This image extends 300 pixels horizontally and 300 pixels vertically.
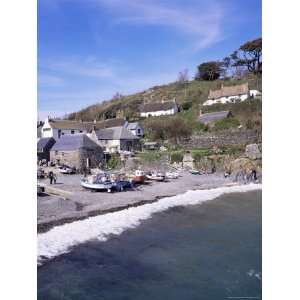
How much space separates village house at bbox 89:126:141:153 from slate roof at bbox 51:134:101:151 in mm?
78

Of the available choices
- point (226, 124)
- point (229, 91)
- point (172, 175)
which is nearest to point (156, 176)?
point (172, 175)

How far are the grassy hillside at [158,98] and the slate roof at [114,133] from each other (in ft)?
0.52

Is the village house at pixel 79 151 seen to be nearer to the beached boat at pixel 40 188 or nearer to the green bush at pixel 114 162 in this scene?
the green bush at pixel 114 162

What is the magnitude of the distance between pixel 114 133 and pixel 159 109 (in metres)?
0.72

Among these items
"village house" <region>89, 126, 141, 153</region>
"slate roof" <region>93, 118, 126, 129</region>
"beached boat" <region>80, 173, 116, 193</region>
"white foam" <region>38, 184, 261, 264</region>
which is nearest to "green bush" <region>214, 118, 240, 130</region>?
"white foam" <region>38, 184, 261, 264</region>

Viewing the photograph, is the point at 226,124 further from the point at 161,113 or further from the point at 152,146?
the point at 152,146

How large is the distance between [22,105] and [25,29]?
27.5 inches

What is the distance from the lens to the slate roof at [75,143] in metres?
4.16

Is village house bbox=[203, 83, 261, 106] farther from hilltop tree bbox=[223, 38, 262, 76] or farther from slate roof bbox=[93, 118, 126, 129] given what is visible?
slate roof bbox=[93, 118, 126, 129]

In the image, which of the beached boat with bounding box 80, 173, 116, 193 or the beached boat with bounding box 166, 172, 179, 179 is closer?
the beached boat with bounding box 80, 173, 116, 193

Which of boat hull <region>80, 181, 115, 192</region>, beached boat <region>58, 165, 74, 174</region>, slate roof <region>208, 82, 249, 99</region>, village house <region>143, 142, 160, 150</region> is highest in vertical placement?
slate roof <region>208, 82, 249, 99</region>

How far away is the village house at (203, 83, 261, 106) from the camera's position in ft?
14.1

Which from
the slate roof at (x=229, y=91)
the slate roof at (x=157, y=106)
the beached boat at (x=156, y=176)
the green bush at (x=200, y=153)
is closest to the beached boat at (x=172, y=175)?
the beached boat at (x=156, y=176)
